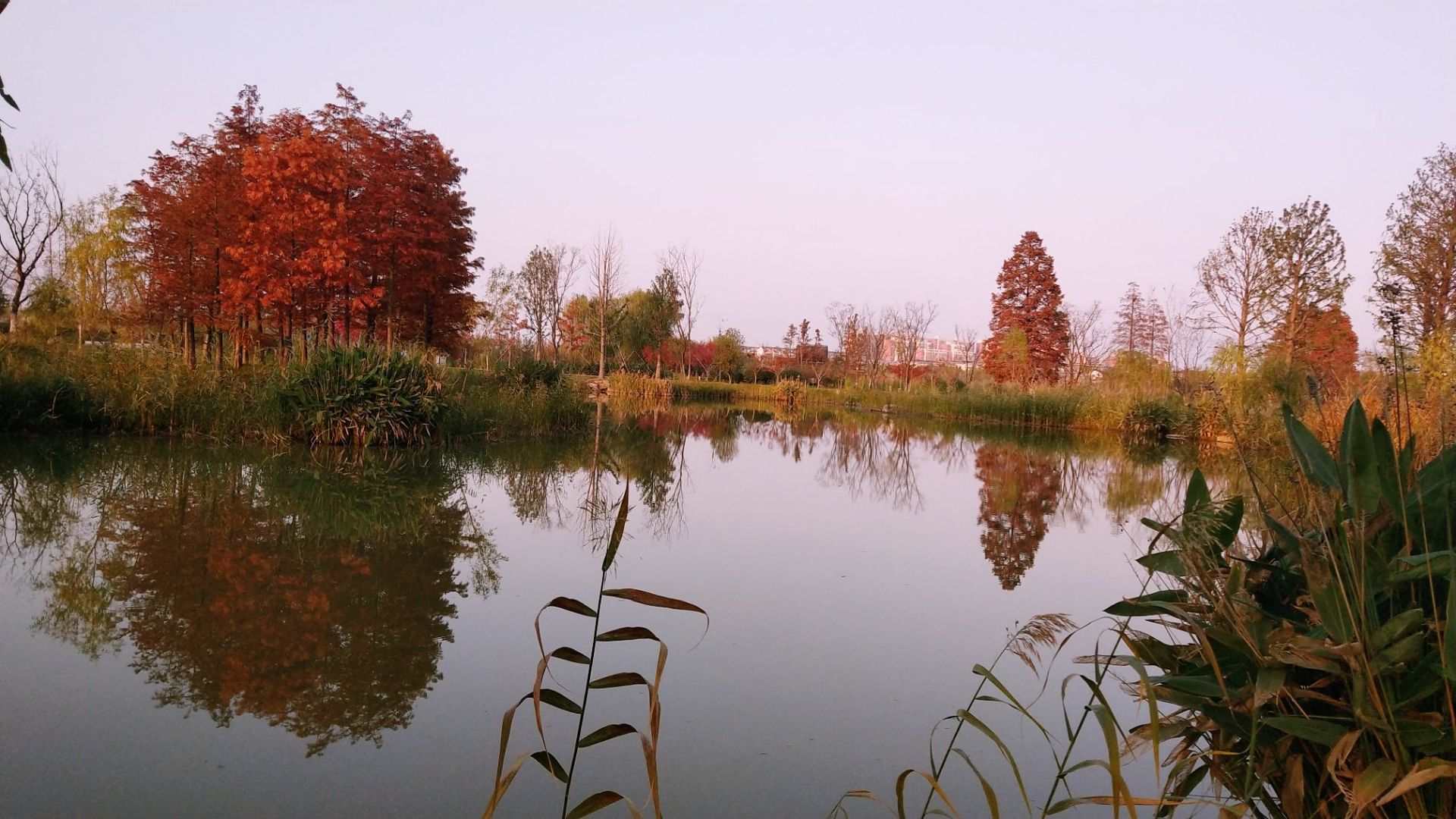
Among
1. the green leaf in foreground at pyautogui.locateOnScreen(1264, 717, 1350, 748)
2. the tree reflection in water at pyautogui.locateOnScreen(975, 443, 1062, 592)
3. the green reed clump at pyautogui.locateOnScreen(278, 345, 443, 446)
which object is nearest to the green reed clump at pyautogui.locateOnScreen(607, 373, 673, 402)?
the tree reflection in water at pyautogui.locateOnScreen(975, 443, 1062, 592)

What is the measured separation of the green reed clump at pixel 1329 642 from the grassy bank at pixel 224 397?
9.03m

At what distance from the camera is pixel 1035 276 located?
117ft

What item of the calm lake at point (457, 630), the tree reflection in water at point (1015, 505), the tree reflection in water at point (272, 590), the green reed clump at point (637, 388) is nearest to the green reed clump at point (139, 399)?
the calm lake at point (457, 630)

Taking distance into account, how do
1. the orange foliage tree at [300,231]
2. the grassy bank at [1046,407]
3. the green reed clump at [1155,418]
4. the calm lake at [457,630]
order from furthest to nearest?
1. the grassy bank at [1046,407]
2. the green reed clump at [1155,418]
3. the orange foliage tree at [300,231]
4. the calm lake at [457,630]

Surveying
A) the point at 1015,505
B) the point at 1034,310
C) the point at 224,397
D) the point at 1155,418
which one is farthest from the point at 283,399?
the point at 1034,310

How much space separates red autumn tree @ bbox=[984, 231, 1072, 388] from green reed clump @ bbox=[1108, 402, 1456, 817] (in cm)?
3405

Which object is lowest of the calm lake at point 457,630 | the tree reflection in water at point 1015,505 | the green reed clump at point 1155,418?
the calm lake at point 457,630

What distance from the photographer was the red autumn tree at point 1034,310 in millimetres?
35125

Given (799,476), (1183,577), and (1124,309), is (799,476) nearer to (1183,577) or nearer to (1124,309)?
(1183,577)

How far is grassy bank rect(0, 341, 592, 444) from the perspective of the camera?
29.3ft

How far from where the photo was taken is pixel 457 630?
131 inches

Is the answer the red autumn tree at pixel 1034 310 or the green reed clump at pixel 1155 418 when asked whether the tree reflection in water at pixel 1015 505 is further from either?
the red autumn tree at pixel 1034 310

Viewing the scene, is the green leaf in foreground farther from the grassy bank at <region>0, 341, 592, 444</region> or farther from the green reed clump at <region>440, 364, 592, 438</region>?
the green reed clump at <region>440, 364, 592, 438</region>

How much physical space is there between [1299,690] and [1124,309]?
38732 mm
